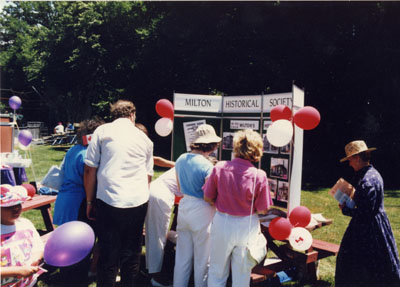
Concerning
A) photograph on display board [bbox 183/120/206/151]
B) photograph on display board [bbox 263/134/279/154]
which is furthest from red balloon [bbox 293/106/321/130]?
photograph on display board [bbox 183/120/206/151]

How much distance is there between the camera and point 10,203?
7.67 feet

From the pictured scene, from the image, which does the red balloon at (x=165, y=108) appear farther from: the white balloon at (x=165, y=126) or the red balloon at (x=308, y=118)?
the red balloon at (x=308, y=118)

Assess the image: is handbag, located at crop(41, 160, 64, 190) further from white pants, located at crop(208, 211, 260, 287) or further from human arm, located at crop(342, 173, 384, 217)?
human arm, located at crop(342, 173, 384, 217)

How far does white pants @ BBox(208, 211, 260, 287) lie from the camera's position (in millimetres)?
3041

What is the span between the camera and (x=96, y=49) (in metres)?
21.3

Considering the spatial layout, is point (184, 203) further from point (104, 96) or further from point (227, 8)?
point (104, 96)

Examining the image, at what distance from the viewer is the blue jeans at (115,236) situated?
3.12m

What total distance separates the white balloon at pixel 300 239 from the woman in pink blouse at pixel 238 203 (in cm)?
58

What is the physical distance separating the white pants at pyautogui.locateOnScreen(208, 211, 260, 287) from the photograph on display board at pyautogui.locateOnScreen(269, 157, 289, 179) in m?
1.76

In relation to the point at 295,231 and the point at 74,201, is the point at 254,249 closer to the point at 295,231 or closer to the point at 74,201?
the point at 295,231

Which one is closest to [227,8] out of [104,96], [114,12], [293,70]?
[293,70]

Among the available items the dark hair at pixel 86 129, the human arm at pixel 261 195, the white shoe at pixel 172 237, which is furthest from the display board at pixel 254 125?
the dark hair at pixel 86 129

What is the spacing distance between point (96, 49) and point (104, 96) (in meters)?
3.35

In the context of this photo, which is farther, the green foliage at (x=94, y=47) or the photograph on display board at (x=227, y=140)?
the green foliage at (x=94, y=47)
